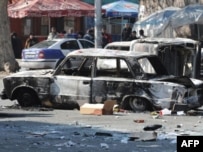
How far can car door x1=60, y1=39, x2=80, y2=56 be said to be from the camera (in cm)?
2812

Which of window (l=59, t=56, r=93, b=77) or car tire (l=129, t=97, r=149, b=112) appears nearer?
Result: car tire (l=129, t=97, r=149, b=112)

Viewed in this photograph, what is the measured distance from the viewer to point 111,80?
605 inches

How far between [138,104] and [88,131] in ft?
11.5

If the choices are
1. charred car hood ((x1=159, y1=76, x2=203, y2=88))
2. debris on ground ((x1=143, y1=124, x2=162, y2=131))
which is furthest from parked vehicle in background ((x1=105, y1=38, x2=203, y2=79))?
debris on ground ((x1=143, y1=124, x2=162, y2=131))

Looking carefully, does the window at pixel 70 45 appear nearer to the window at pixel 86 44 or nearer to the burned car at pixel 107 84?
the window at pixel 86 44

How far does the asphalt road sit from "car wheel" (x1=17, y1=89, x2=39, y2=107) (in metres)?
0.32

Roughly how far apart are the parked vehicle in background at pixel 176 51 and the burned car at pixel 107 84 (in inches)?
75.1

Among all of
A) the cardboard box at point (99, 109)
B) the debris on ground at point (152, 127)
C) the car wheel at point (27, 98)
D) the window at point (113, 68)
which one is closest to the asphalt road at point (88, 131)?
the debris on ground at point (152, 127)

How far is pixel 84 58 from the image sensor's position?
1595 centimetres

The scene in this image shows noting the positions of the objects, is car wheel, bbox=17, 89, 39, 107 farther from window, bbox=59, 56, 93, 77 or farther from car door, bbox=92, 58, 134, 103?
car door, bbox=92, 58, 134, 103

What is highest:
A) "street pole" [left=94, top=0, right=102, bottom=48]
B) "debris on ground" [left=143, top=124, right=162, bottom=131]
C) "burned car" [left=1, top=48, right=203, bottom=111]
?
"street pole" [left=94, top=0, right=102, bottom=48]

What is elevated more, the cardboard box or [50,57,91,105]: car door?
[50,57,91,105]: car door

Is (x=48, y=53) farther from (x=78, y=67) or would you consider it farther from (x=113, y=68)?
(x=113, y=68)

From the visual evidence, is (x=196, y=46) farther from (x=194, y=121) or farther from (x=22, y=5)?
(x=22, y=5)
